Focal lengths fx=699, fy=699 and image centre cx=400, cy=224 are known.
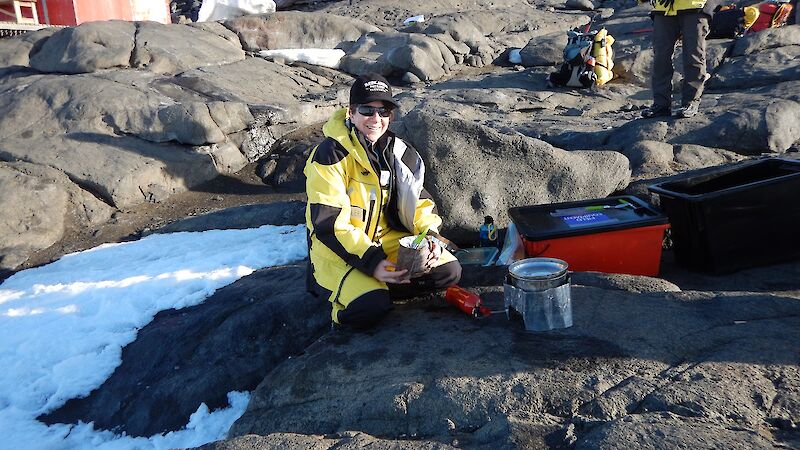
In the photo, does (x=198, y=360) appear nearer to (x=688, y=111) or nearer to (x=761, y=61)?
(x=688, y=111)

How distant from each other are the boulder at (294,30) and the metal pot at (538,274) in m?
10.3

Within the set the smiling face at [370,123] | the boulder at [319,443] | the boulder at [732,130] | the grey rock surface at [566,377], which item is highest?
the smiling face at [370,123]

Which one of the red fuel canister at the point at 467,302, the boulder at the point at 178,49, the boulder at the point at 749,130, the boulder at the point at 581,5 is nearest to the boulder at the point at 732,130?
the boulder at the point at 749,130

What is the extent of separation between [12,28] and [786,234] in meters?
11.7

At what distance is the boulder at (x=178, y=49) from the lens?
10.6 metres

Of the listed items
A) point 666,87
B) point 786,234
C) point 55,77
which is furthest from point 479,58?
point 786,234

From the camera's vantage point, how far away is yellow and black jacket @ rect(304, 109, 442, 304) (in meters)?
3.73

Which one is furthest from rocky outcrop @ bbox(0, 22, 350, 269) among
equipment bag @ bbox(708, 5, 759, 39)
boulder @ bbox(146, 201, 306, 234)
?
equipment bag @ bbox(708, 5, 759, 39)

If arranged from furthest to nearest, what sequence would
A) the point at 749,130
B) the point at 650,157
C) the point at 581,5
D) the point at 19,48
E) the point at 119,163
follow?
the point at 581,5 < the point at 19,48 < the point at 119,163 < the point at 749,130 < the point at 650,157

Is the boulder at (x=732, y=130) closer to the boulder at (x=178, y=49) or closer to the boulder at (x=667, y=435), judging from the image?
the boulder at (x=667, y=435)

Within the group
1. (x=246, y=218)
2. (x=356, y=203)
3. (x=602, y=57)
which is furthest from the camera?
(x=602, y=57)

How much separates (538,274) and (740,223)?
1.80 metres

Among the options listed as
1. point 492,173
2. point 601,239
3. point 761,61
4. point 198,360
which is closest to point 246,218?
point 492,173

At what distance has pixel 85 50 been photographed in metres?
10.2
